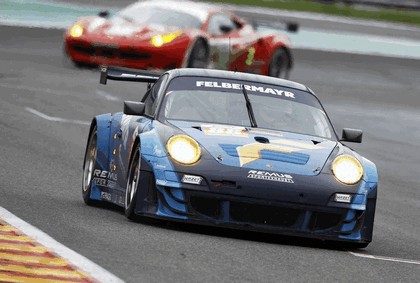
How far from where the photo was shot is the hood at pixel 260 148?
961 centimetres

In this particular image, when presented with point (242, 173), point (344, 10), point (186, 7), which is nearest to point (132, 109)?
point (242, 173)

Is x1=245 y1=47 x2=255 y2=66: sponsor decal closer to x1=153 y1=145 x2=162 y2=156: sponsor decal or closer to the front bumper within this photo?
x1=153 y1=145 x2=162 y2=156: sponsor decal

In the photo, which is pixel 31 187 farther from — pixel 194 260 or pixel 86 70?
pixel 86 70

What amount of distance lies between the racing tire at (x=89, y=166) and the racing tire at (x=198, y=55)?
12932 millimetres

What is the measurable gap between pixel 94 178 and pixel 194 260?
330cm

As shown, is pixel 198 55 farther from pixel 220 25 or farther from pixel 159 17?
pixel 220 25

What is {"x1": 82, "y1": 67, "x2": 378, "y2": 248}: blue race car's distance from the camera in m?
9.48

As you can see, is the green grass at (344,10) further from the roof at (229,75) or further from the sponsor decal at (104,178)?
the sponsor decal at (104,178)

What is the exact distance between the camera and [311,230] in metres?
9.58

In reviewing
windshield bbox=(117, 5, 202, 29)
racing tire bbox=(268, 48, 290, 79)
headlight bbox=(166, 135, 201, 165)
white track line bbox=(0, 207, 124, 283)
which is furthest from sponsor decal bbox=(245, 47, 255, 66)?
white track line bbox=(0, 207, 124, 283)

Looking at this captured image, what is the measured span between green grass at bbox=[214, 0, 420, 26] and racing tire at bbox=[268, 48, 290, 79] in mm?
15914

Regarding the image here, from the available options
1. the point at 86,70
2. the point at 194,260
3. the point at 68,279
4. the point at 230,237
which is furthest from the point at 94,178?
the point at 86,70

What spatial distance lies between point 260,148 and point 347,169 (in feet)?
1.89

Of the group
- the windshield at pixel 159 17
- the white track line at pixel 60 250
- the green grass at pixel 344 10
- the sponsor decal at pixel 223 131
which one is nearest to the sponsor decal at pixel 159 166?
the sponsor decal at pixel 223 131
